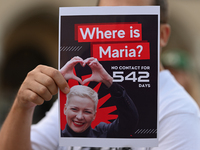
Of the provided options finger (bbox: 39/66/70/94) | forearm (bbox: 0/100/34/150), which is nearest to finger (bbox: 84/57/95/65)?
finger (bbox: 39/66/70/94)

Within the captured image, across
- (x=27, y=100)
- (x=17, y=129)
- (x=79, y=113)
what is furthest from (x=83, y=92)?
(x=17, y=129)

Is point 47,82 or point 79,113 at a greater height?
point 47,82

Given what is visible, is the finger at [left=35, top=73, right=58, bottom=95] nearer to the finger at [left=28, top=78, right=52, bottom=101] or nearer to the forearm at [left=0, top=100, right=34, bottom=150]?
the finger at [left=28, top=78, right=52, bottom=101]

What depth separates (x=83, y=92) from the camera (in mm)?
1004

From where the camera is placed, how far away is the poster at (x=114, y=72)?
1.00 m

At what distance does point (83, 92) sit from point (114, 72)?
150mm

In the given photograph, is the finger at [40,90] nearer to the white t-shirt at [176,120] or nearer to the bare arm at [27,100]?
the bare arm at [27,100]

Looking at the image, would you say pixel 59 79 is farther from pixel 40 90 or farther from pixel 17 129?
pixel 17 129

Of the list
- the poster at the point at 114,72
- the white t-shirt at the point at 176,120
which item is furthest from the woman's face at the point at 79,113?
the white t-shirt at the point at 176,120

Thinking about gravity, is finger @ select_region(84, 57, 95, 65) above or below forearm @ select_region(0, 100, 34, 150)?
above

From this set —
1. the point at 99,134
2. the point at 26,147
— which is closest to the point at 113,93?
the point at 99,134

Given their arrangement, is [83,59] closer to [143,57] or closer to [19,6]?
[143,57]

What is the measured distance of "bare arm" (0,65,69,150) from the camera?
0.98 metres

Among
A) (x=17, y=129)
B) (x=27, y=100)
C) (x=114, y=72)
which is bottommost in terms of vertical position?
(x=17, y=129)
